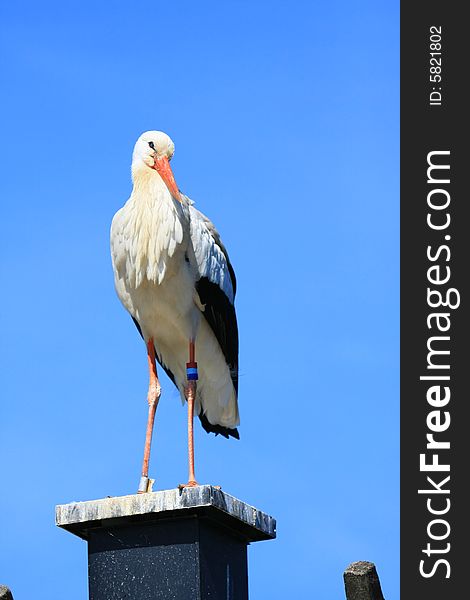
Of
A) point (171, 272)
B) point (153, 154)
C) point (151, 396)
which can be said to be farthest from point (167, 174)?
point (151, 396)

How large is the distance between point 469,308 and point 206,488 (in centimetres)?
253

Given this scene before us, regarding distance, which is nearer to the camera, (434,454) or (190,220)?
(434,454)

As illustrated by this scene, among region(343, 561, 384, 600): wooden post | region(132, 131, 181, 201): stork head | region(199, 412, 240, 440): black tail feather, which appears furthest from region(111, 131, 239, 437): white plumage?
region(343, 561, 384, 600): wooden post

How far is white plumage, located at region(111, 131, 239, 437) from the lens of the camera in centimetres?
901

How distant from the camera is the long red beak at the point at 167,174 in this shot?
29.9 feet

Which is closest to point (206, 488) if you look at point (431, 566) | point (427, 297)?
point (431, 566)

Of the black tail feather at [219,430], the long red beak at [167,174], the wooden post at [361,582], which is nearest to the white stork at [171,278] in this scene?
the long red beak at [167,174]

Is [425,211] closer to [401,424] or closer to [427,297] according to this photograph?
[427,297]

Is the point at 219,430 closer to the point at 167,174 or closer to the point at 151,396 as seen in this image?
the point at 151,396

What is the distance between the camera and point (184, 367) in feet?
31.3

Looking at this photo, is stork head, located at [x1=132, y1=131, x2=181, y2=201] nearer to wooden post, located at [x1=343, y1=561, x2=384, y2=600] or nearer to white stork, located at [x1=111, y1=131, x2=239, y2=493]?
white stork, located at [x1=111, y1=131, x2=239, y2=493]

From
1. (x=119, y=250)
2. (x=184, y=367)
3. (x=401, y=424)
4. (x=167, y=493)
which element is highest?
(x=119, y=250)

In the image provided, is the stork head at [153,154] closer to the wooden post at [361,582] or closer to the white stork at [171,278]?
the white stork at [171,278]

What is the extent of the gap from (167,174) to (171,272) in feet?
2.31
